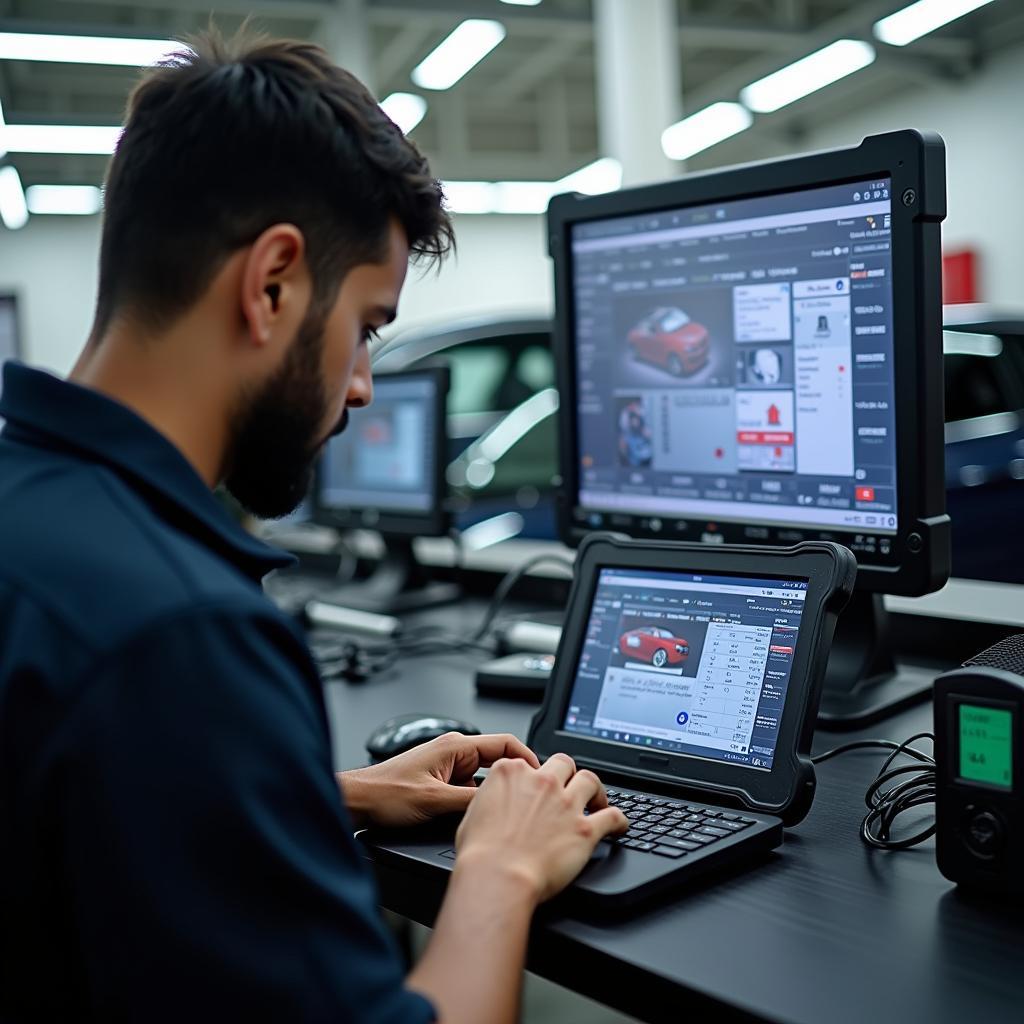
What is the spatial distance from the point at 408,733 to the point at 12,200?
315 inches

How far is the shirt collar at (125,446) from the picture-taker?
24.8 inches

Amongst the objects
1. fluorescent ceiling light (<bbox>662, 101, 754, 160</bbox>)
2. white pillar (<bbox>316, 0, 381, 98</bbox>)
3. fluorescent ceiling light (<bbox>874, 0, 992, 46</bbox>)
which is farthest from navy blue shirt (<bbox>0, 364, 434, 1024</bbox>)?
fluorescent ceiling light (<bbox>662, 101, 754, 160</bbox>)

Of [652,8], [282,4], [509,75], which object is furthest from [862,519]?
[509,75]

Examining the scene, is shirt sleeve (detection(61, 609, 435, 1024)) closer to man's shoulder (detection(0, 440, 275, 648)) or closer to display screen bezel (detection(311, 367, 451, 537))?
man's shoulder (detection(0, 440, 275, 648))

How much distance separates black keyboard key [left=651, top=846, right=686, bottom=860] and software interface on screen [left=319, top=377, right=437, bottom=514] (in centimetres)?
126

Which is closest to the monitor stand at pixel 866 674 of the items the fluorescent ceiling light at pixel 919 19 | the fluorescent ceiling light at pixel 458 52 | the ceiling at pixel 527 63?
the ceiling at pixel 527 63

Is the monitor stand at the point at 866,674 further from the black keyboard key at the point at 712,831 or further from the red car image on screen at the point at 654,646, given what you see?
A: the black keyboard key at the point at 712,831

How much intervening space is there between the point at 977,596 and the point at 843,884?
2.31 feet

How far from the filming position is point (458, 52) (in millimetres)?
6141

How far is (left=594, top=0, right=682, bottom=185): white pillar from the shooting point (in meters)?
3.50

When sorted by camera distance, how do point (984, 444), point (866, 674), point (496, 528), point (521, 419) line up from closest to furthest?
point (866, 674)
point (984, 444)
point (496, 528)
point (521, 419)

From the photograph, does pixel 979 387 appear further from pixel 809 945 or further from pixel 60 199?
pixel 60 199

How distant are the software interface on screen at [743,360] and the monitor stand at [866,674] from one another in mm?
146

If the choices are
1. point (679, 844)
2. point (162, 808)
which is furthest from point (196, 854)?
point (679, 844)
